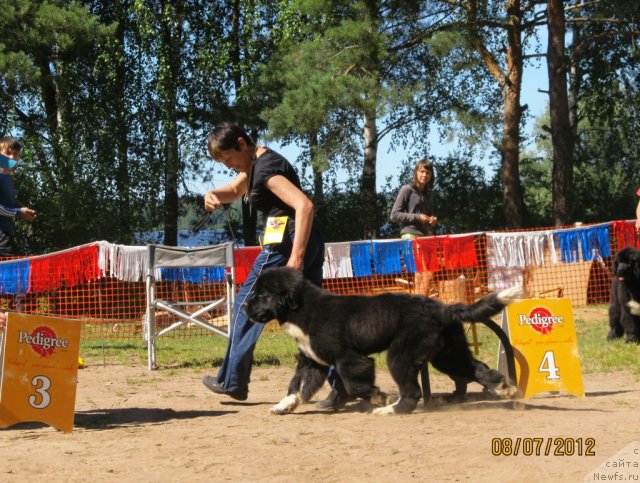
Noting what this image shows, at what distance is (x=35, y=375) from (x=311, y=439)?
1.70 meters

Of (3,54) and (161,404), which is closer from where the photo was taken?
(161,404)

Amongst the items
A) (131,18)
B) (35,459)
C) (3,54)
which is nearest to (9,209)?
(35,459)

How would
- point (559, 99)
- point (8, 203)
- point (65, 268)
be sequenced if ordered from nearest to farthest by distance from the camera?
point (8, 203) < point (65, 268) < point (559, 99)

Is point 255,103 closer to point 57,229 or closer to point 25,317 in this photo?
point 57,229

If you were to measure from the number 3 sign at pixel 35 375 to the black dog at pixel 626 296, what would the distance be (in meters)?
5.70

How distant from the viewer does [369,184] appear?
70.1 feet

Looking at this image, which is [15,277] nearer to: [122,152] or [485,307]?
[485,307]

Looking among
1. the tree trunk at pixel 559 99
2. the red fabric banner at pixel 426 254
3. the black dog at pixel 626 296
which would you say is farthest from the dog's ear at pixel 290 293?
the tree trunk at pixel 559 99

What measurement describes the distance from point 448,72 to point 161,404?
15859 millimetres

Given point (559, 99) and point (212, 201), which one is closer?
point (212, 201)

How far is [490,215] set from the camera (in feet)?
71.9

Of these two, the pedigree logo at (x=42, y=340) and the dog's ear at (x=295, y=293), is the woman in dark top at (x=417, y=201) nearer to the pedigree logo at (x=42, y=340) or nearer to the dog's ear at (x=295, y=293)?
the dog's ear at (x=295, y=293)

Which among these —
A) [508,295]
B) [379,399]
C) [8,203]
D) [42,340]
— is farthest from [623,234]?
[42,340]

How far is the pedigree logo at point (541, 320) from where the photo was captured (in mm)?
5516
